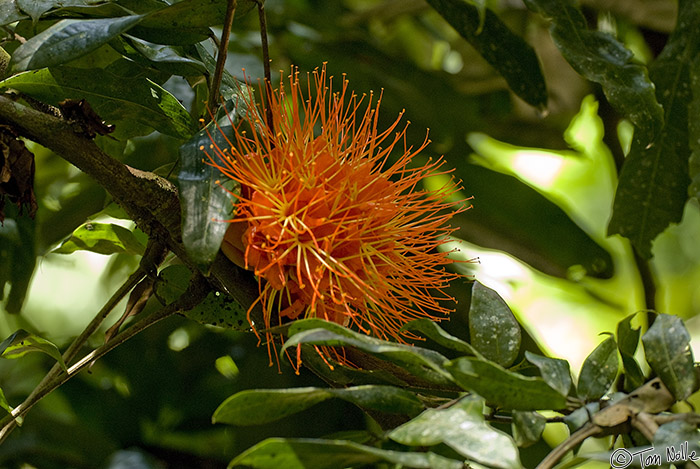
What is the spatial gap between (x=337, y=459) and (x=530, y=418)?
0.54 ft

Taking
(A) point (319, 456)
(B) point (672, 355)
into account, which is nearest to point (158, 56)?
(A) point (319, 456)

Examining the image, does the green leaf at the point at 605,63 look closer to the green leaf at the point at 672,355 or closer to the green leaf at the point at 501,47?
the green leaf at the point at 501,47

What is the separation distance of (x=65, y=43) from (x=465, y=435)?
425 mm

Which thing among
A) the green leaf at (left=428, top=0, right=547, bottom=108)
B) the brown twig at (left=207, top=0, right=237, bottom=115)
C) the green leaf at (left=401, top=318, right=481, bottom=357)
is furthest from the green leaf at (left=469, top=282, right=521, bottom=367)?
the green leaf at (left=428, top=0, right=547, bottom=108)

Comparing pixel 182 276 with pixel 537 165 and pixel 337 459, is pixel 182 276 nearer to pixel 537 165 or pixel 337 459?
pixel 337 459

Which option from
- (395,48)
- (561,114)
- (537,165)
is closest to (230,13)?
(561,114)

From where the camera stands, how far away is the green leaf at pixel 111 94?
2.10ft

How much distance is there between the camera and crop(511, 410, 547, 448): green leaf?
518 mm

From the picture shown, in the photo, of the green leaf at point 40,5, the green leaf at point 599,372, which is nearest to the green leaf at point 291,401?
the green leaf at point 599,372

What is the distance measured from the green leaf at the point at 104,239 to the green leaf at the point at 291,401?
336 millimetres

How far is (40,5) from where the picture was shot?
0.63m

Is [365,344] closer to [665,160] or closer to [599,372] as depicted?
[599,372]

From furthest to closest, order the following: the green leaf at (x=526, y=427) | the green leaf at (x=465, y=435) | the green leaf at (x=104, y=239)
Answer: the green leaf at (x=104, y=239) → the green leaf at (x=526, y=427) → the green leaf at (x=465, y=435)

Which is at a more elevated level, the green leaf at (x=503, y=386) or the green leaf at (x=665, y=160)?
the green leaf at (x=665, y=160)
